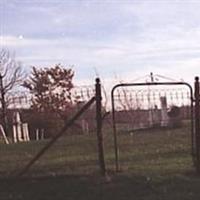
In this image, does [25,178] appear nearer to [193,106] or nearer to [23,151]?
[193,106]

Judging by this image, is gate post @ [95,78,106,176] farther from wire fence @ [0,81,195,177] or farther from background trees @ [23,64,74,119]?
background trees @ [23,64,74,119]

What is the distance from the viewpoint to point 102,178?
12.3 meters

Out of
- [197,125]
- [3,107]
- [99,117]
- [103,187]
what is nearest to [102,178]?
[103,187]

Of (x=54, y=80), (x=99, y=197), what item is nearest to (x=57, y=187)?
(x=99, y=197)

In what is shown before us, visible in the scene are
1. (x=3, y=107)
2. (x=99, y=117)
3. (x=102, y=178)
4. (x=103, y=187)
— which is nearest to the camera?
(x=103, y=187)

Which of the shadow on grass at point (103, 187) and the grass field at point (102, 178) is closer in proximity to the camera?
the shadow on grass at point (103, 187)

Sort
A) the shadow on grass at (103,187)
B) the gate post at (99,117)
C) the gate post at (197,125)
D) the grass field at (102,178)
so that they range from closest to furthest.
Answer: the shadow on grass at (103,187) → the grass field at (102,178) → the gate post at (99,117) → the gate post at (197,125)

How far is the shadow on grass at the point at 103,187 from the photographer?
35.1 ft

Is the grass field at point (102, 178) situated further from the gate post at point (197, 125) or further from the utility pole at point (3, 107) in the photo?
the utility pole at point (3, 107)

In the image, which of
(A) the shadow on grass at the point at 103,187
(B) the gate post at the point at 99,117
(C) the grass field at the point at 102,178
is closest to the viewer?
(A) the shadow on grass at the point at 103,187

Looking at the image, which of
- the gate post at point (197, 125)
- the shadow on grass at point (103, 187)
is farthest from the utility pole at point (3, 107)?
the gate post at point (197, 125)

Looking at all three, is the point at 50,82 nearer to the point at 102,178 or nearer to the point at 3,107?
the point at 3,107

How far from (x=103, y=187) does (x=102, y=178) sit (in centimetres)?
87

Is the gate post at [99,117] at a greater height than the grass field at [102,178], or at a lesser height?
greater
